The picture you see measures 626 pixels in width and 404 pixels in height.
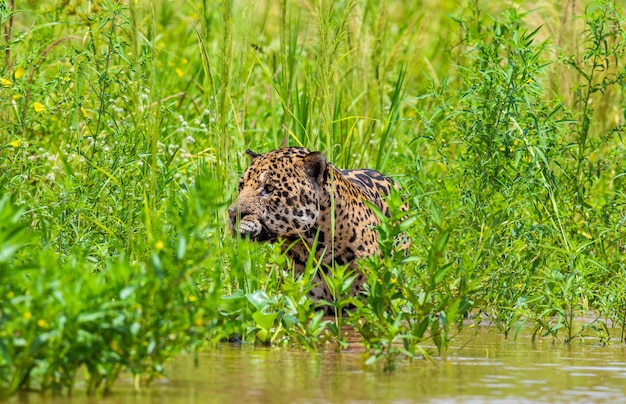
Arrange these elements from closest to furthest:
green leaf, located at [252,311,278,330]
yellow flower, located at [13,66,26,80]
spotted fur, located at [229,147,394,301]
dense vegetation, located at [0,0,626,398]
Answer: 1. dense vegetation, located at [0,0,626,398]
2. green leaf, located at [252,311,278,330]
3. spotted fur, located at [229,147,394,301]
4. yellow flower, located at [13,66,26,80]

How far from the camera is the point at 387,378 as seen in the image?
4.70 metres

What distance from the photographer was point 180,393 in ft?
13.8

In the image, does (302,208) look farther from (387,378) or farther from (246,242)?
(387,378)

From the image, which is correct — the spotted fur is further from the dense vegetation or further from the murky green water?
the murky green water

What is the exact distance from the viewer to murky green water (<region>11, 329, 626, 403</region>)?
4.21m

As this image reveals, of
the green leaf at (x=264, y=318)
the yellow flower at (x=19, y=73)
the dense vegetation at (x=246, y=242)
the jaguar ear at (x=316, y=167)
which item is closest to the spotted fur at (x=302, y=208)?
the jaguar ear at (x=316, y=167)

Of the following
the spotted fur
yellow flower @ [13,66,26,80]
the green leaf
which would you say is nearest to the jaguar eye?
the spotted fur

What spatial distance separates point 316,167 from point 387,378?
2.41 meters

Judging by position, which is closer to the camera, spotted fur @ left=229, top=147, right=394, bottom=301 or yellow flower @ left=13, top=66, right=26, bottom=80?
spotted fur @ left=229, top=147, right=394, bottom=301

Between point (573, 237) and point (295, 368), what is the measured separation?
321 centimetres

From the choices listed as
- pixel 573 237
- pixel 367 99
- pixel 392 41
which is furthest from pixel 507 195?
pixel 392 41

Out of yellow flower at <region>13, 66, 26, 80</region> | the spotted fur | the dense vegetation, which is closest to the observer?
the dense vegetation

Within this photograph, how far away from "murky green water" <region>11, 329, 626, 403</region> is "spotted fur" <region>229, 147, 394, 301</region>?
133cm

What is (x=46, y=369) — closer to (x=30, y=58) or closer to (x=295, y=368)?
(x=295, y=368)
